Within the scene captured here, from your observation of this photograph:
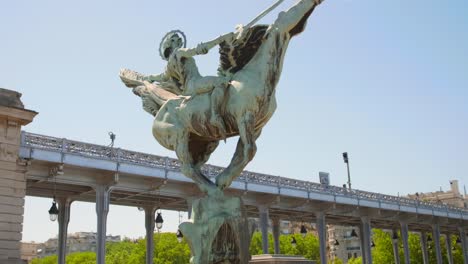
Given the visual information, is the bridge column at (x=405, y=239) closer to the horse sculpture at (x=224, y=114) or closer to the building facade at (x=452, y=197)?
the horse sculpture at (x=224, y=114)

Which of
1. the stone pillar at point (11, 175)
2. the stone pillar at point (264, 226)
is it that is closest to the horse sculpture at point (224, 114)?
the stone pillar at point (11, 175)

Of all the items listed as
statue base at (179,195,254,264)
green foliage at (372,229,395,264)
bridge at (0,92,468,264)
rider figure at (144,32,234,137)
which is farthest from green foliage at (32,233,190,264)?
statue base at (179,195,254,264)

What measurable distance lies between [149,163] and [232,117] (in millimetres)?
19260

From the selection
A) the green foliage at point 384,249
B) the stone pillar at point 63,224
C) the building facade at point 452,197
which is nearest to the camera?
the stone pillar at point 63,224

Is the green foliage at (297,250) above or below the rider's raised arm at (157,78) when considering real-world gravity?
below

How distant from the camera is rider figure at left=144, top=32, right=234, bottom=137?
6148 millimetres

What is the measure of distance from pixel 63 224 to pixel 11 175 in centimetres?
Result: 635

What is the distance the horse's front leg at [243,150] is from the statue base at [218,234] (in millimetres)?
334

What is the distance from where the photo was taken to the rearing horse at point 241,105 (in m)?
6.00

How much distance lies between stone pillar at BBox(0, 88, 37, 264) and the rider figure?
1530 cm

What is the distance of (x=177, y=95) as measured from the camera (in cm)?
697

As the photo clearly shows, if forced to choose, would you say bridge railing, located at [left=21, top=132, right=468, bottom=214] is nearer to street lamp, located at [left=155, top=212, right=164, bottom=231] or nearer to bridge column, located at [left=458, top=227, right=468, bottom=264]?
street lamp, located at [left=155, top=212, right=164, bottom=231]

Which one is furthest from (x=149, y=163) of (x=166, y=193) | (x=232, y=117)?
(x=232, y=117)

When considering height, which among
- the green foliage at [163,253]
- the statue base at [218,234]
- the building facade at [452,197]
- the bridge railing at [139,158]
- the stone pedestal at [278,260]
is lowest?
the stone pedestal at [278,260]
